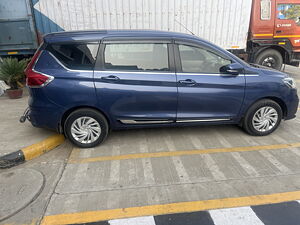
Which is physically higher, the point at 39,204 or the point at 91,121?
the point at 91,121

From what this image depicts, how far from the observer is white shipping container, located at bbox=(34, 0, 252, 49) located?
668 centimetres

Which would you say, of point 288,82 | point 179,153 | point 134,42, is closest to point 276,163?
point 179,153

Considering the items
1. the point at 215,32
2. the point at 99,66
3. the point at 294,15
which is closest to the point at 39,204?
the point at 99,66

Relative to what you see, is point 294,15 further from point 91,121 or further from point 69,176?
point 69,176

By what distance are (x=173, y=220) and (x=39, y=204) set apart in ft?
4.67

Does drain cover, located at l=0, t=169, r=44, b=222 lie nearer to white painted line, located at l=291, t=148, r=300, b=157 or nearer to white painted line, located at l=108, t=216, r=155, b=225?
white painted line, located at l=108, t=216, r=155, b=225

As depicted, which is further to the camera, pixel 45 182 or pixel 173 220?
pixel 45 182

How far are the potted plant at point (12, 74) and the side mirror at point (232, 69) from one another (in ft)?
16.9

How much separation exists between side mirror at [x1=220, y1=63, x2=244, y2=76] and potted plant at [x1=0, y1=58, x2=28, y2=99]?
514 cm

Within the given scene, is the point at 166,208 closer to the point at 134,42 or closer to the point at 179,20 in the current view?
the point at 134,42

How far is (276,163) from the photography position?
Result: 309cm

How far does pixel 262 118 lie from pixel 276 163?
920mm

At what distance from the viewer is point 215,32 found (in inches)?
289

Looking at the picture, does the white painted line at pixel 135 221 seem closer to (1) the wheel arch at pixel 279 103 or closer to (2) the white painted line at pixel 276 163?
(2) the white painted line at pixel 276 163
